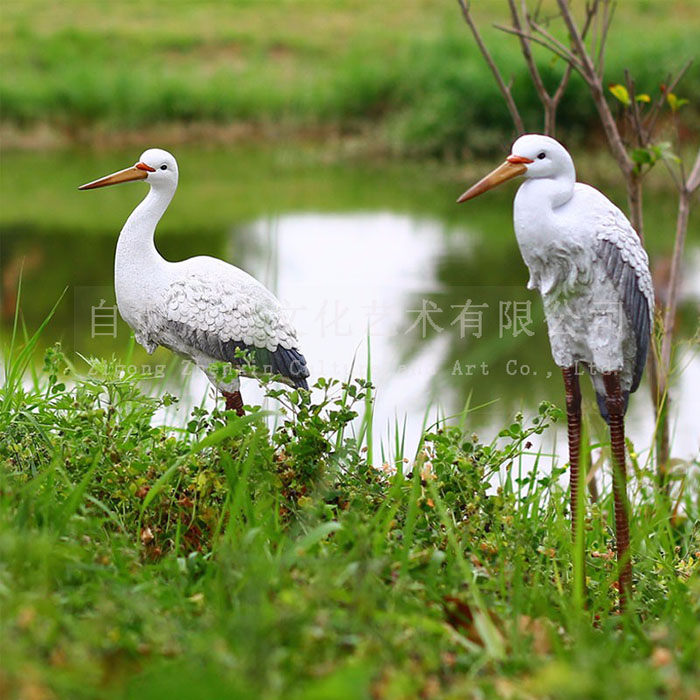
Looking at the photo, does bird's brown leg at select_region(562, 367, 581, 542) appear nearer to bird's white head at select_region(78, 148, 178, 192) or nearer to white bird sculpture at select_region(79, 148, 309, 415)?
white bird sculpture at select_region(79, 148, 309, 415)

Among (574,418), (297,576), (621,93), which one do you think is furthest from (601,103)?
(297,576)

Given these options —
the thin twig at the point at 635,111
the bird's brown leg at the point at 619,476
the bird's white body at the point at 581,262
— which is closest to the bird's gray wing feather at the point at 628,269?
the bird's white body at the point at 581,262

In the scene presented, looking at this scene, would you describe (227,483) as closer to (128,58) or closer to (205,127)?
(205,127)

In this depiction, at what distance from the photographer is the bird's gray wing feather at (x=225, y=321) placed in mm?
2266

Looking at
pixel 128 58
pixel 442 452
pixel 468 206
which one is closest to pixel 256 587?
pixel 442 452

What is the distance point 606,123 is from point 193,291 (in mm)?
1483

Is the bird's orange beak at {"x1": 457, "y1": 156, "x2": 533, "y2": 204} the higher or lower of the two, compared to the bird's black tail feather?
higher

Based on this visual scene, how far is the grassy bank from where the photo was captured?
36.2ft

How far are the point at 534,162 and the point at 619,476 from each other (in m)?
0.69

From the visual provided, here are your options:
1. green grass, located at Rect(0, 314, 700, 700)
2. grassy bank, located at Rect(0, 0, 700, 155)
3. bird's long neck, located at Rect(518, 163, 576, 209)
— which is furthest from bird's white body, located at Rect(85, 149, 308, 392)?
grassy bank, located at Rect(0, 0, 700, 155)

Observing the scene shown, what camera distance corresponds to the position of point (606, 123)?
303 centimetres

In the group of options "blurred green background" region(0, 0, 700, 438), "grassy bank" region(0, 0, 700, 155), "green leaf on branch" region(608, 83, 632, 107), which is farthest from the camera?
"grassy bank" region(0, 0, 700, 155)

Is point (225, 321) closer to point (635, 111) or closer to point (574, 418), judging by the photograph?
point (574, 418)

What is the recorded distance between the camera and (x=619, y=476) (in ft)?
6.88
